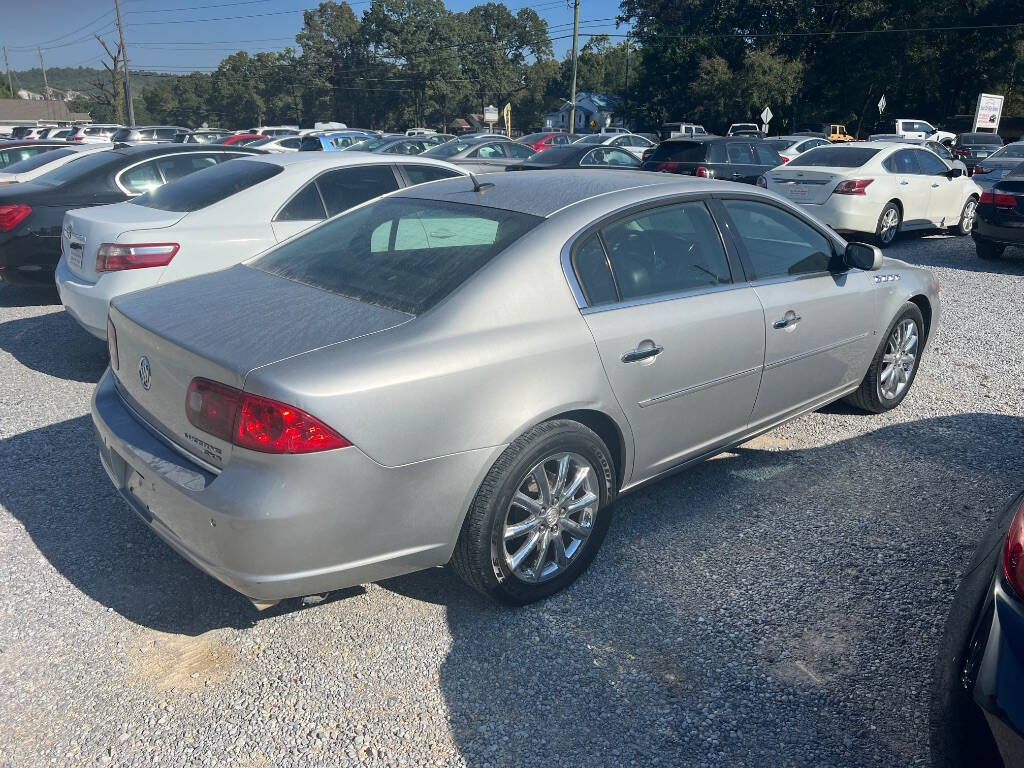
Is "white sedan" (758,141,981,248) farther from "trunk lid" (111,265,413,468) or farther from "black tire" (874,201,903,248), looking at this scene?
"trunk lid" (111,265,413,468)

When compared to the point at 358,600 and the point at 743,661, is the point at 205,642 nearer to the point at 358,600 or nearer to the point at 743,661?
the point at 358,600

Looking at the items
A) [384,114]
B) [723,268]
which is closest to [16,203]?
[723,268]

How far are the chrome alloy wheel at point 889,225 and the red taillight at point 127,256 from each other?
9736 mm

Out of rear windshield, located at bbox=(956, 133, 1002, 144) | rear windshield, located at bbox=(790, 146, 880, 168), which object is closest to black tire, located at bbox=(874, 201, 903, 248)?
rear windshield, located at bbox=(790, 146, 880, 168)

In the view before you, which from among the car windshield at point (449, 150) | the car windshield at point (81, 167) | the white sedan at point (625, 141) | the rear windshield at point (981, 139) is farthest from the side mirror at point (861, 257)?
the rear windshield at point (981, 139)

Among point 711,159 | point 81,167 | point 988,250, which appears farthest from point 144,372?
point 711,159

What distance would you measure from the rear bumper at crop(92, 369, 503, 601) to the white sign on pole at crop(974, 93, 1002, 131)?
1712 inches

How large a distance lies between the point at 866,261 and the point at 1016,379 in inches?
102

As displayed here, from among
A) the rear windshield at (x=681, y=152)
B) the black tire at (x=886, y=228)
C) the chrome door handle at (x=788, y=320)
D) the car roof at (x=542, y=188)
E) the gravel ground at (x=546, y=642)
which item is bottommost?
the gravel ground at (x=546, y=642)

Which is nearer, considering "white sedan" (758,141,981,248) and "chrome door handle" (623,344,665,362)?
"chrome door handle" (623,344,665,362)

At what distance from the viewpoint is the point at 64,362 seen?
6.21m

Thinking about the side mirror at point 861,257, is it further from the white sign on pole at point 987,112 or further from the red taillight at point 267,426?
the white sign on pole at point 987,112

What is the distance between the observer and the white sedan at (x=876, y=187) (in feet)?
36.6

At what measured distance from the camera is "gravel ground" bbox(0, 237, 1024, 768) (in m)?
2.54
